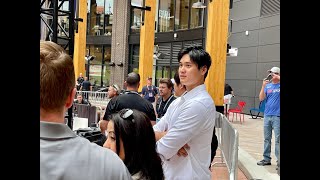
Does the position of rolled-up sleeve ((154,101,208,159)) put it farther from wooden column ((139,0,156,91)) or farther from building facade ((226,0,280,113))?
building facade ((226,0,280,113))

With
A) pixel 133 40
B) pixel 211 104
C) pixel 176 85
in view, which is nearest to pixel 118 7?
pixel 133 40

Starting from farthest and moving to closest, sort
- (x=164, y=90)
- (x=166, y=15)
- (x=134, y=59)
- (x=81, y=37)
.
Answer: (x=134, y=59)
(x=166, y=15)
(x=81, y=37)
(x=164, y=90)

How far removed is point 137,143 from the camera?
194 cm

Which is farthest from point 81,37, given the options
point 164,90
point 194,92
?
point 194,92

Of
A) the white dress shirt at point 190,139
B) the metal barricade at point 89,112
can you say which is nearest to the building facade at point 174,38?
the metal barricade at point 89,112

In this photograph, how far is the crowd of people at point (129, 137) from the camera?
3.84 feet

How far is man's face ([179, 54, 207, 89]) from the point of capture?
2619mm

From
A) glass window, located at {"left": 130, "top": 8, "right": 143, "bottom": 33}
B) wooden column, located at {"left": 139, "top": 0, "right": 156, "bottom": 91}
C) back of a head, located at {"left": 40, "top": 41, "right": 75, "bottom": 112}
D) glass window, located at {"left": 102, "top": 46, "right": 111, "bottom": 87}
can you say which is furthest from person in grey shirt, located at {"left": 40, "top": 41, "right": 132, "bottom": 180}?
glass window, located at {"left": 102, "top": 46, "right": 111, "bottom": 87}

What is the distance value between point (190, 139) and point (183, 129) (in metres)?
0.10

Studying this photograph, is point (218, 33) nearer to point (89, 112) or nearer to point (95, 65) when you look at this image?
point (89, 112)
